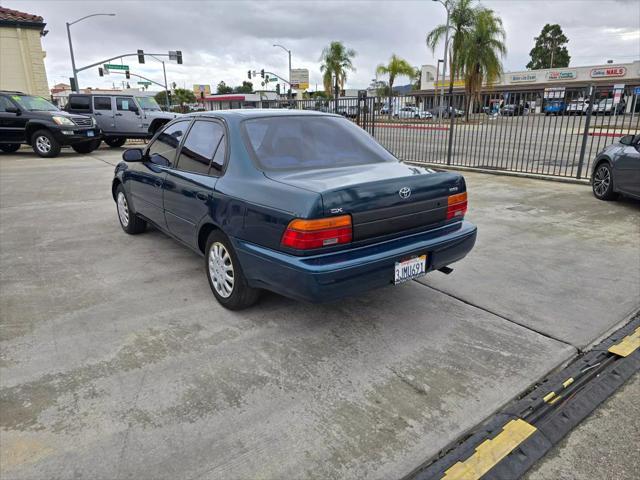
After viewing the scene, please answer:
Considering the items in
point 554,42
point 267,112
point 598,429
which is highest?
point 554,42

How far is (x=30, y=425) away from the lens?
247 centimetres

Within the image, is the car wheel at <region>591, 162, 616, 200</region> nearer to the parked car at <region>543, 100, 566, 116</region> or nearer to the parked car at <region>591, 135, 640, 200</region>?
the parked car at <region>591, 135, 640, 200</region>

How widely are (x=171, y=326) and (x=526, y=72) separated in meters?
53.7

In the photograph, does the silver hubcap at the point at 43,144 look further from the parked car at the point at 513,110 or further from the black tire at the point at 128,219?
the parked car at the point at 513,110

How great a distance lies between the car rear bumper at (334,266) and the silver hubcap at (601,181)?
548cm

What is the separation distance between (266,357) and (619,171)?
6.56 m

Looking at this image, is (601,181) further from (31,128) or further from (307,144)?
(31,128)

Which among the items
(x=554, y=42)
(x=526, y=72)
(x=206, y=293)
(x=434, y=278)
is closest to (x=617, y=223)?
(x=434, y=278)

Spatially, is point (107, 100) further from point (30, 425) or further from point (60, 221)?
point (30, 425)

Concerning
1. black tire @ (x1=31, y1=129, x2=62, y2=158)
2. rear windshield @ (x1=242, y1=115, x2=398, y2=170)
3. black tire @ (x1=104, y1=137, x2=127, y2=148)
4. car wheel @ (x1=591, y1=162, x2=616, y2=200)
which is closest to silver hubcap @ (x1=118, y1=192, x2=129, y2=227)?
A: rear windshield @ (x1=242, y1=115, x2=398, y2=170)

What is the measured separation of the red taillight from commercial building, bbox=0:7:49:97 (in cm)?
2413

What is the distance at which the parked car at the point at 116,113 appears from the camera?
16.7 metres

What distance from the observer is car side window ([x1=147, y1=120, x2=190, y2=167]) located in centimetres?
444

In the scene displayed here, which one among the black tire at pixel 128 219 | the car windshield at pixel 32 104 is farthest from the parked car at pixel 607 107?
the car windshield at pixel 32 104
